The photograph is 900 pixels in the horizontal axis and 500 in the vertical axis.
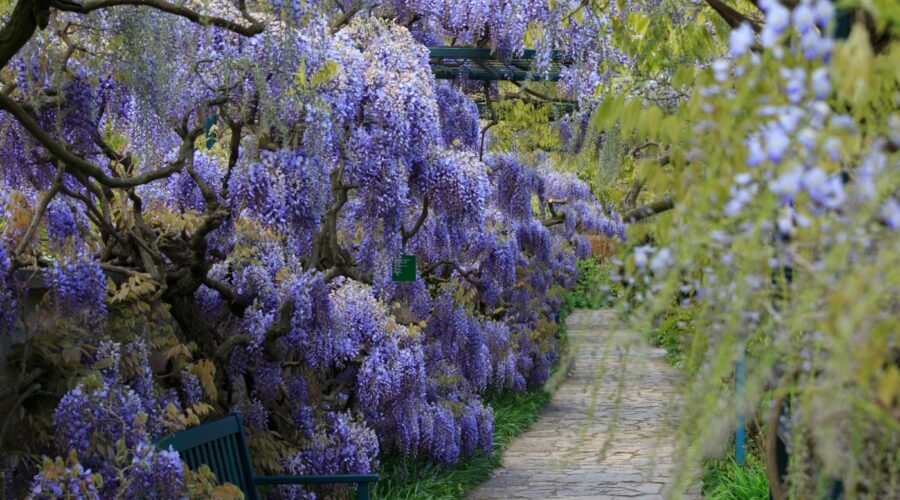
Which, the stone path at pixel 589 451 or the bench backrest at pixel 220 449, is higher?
the bench backrest at pixel 220 449

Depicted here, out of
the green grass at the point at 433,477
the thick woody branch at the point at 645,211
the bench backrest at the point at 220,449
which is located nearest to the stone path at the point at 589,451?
the green grass at the point at 433,477

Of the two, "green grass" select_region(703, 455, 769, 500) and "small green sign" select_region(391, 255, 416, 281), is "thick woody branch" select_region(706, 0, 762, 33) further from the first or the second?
"small green sign" select_region(391, 255, 416, 281)

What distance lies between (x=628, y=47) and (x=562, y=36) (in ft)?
8.18

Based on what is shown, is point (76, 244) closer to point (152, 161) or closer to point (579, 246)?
point (152, 161)

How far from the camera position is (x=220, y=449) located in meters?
4.44

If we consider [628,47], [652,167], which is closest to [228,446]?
[628,47]

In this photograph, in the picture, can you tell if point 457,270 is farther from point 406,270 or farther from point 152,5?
point 152,5

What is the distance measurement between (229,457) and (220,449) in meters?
0.08

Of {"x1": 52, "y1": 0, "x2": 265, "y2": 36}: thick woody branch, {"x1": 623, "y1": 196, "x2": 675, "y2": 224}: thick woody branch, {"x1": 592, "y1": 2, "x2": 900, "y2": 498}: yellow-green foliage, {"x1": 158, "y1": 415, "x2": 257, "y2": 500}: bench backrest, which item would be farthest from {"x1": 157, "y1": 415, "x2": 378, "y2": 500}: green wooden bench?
{"x1": 592, "y1": 2, "x2": 900, "y2": 498}: yellow-green foliage

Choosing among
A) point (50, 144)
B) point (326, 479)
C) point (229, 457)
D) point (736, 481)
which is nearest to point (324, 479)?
point (326, 479)

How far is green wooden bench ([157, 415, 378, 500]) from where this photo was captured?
13.5 ft

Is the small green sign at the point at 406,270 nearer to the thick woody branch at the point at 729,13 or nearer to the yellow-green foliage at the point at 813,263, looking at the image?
the thick woody branch at the point at 729,13

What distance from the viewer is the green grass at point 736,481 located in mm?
5934

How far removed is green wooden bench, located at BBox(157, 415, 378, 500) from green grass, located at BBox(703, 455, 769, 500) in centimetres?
235
